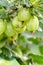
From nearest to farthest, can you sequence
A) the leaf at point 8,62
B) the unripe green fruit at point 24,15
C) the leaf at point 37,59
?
the unripe green fruit at point 24,15, the leaf at point 8,62, the leaf at point 37,59

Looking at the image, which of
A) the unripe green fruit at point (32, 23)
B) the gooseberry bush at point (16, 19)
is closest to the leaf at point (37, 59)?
the gooseberry bush at point (16, 19)

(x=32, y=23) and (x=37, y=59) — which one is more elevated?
(x=32, y=23)

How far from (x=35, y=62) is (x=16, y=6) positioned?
48 cm

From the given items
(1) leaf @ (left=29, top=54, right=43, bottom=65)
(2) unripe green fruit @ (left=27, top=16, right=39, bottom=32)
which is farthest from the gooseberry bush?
(1) leaf @ (left=29, top=54, right=43, bottom=65)

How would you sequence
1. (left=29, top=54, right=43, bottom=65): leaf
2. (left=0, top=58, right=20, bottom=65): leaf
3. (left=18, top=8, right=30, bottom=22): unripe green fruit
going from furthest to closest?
1. (left=29, top=54, right=43, bottom=65): leaf
2. (left=0, top=58, right=20, bottom=65): leaf
3. (left=18, top=8, right=30, bottom=22): unripe green fruit

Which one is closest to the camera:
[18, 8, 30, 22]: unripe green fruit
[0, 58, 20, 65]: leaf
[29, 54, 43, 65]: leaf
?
[18, 8, 30, 22]: unripe green fruit

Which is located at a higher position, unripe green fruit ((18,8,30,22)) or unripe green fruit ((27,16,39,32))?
unripe green fruit ((18,8,30,22))

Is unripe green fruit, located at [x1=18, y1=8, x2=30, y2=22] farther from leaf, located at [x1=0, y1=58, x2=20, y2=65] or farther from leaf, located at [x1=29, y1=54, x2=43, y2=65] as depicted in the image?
leaf, located at [x1=29, y1=54, x2=43, y2=65]

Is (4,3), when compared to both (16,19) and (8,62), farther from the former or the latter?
(8,62)

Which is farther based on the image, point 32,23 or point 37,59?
point 37,59

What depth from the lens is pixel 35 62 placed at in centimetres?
121

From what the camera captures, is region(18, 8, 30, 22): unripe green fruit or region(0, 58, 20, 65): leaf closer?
region(18, 8, 30, 22): unripe green fruit

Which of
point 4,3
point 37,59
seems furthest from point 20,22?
point 37,59

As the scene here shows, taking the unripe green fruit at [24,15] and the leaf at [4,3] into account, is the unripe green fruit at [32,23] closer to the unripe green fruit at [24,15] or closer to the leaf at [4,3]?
the unripe green fruit at [24,15]
